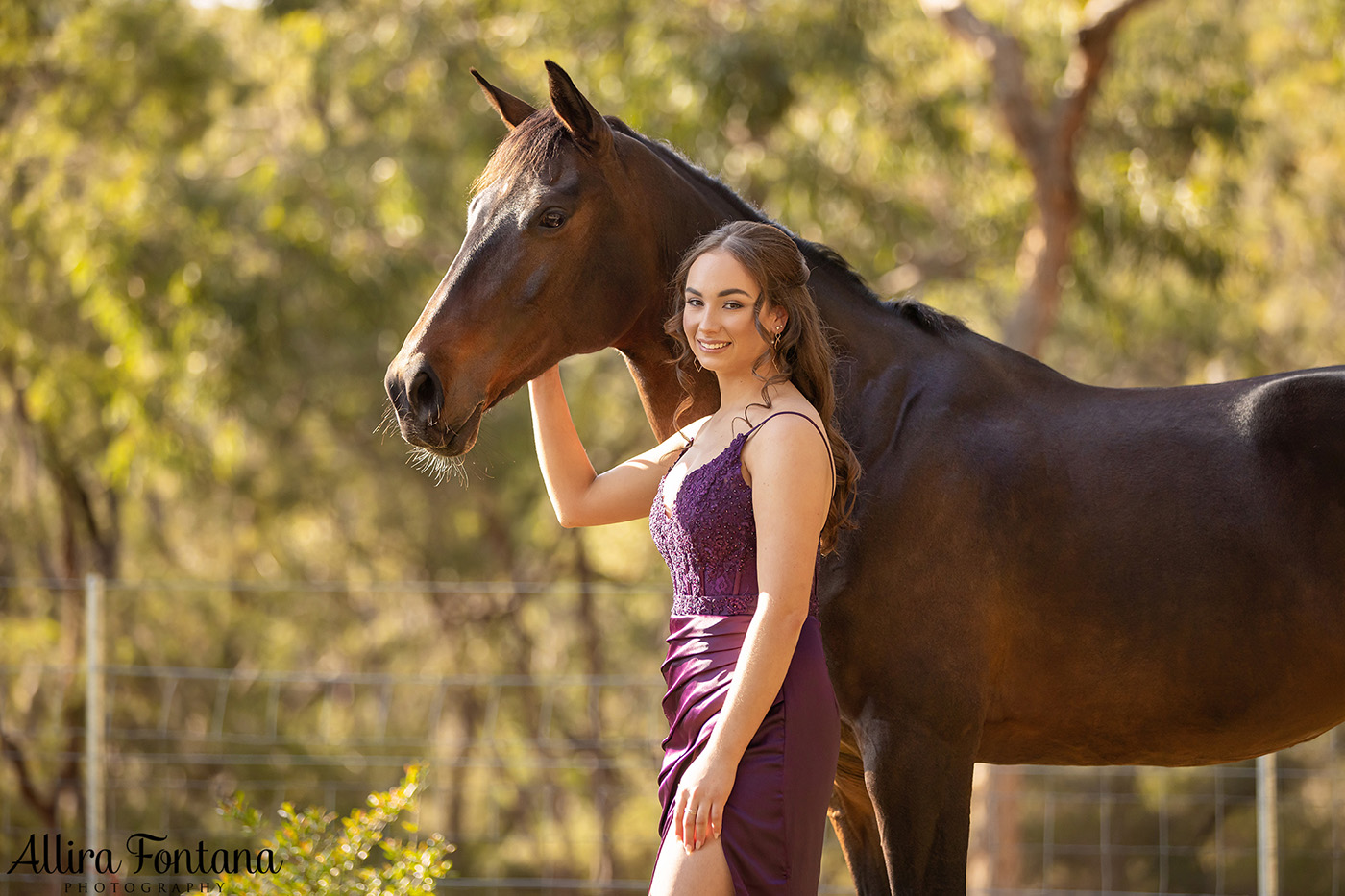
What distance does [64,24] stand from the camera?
10.6 meters

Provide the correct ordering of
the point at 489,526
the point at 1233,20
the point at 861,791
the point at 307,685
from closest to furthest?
the point at 861,791
the point at 1233,20
the point at 489,526
the point at 307,685

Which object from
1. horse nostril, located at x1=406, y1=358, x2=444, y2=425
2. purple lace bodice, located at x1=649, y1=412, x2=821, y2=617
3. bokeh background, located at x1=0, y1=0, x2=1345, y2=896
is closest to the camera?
purple lace bodice, located at x1=649, y1=412, x2=821, y2=617

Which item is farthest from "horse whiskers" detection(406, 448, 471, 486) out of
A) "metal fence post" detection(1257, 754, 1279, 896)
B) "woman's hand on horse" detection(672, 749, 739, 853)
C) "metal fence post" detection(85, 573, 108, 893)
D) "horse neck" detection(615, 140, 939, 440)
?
"metal fence post" detection(1257, 754, 1279, 896)

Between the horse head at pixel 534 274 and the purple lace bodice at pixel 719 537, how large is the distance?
625mm

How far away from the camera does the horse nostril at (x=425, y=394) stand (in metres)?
2.38

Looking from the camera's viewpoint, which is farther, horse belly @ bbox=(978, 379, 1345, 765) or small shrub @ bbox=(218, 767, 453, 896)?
horse belly @ bbox=(978, 379, 1345, 765)

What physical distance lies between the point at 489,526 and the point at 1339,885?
1031 centimetres

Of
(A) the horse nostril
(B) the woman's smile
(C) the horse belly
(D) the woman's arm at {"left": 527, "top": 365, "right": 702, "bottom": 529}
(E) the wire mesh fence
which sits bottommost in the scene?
(E) the wire mesh fence

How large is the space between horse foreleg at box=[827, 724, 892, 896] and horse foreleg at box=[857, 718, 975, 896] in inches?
9.7

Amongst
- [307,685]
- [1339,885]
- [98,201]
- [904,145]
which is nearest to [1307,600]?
[904,145]

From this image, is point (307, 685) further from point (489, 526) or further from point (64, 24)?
point (64, 24)

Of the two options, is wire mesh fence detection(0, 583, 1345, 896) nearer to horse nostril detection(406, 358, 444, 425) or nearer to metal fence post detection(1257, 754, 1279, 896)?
metal fence post detection(1257, 754, 1279, 896)

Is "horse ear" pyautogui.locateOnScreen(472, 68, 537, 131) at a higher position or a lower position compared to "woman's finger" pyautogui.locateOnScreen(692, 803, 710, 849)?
higher

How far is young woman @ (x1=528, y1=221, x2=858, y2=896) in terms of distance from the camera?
1.93 m
